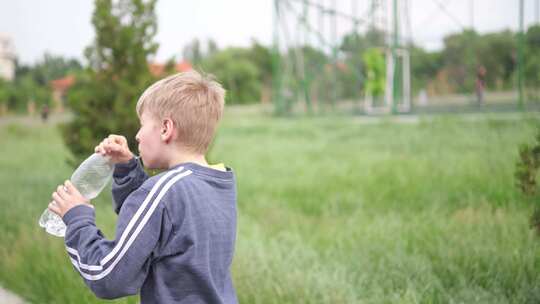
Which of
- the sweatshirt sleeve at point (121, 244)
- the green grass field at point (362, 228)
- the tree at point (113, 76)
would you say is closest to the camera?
the sweatshirt sleeve at point (121, 244)

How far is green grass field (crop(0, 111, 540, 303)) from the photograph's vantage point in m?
2.86

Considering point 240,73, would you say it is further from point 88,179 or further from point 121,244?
point 121,244

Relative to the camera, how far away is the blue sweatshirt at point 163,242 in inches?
60.3

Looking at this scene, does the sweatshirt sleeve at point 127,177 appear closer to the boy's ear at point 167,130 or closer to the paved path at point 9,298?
the boy's ear at point 167,130

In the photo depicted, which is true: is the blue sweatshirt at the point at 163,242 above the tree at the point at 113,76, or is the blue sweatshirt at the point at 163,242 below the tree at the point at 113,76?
below

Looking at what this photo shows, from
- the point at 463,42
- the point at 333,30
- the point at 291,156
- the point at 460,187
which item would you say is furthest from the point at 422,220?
the point at 333,30

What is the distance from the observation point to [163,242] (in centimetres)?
159

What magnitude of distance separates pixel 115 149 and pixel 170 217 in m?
0.35

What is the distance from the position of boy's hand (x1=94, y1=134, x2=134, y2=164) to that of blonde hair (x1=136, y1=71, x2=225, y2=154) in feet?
0.41

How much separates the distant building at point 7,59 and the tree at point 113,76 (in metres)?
5.15

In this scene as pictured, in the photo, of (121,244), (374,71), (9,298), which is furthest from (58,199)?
(374,71)

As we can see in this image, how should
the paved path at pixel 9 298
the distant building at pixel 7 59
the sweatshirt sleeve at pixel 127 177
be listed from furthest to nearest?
the distant building at pixel 7 59 → the paved path at pixel 9 298 → the sweatshirt sleeve at pixel 127 177

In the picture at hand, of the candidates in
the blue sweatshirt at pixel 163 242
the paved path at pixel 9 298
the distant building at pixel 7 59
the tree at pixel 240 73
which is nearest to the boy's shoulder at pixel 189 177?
the blue sweatshirt at pixel 163 242

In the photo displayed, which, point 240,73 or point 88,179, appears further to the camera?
point 240,73
